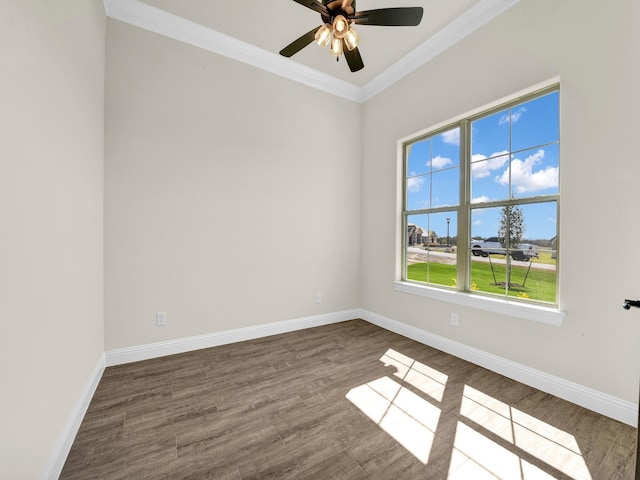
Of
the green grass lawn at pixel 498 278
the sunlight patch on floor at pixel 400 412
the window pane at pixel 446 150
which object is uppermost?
the window pane at pixel 446 150

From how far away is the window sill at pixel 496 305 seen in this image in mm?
2113

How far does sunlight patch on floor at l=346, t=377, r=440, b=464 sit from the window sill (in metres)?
1.09

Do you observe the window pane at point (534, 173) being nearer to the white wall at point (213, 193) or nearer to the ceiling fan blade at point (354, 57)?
the ceiling fan blade at point (354, 57)

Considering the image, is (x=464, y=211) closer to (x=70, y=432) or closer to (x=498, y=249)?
(x=498, y=249)

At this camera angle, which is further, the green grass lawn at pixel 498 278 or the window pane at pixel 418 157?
the window pane at pixel 418 157

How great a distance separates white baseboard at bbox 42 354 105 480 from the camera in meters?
1.31

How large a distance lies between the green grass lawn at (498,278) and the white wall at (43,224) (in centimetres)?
323

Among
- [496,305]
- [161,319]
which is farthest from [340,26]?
[161,319]

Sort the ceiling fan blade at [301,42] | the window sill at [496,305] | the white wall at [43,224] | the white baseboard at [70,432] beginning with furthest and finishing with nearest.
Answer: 1. the window sill at [496,305]
2. the ceiling fan blade at [301,42]
3. the white baseboard at [70,432]
4. the white wall at [43,224]

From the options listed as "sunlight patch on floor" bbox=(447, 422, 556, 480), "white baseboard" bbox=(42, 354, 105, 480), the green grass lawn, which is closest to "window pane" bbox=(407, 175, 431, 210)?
the green grass lawn

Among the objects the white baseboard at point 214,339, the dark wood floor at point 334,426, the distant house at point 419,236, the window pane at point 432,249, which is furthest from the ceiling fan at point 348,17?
the white baseboard at point 214,339

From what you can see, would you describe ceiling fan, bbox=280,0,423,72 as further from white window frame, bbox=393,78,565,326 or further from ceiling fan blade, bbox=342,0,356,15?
white window frame, bbox=393,78,565,326

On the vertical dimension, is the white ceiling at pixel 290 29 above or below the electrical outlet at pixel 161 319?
above

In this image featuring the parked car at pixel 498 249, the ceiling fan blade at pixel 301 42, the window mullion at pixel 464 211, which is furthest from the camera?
the window mullion at pixel 464 211
